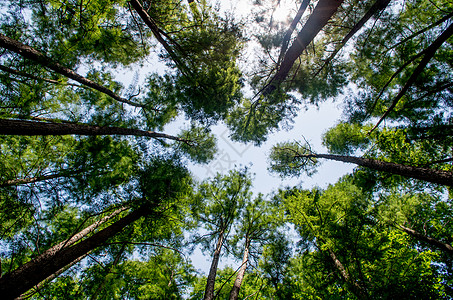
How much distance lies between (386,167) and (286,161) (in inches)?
176

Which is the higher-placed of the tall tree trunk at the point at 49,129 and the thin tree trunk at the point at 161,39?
the thin tree trunk at the point at 161,39

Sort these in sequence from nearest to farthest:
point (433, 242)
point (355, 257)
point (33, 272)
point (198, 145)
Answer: point (355, 257), point (33, 272), point (433, 242), point (198, 145)

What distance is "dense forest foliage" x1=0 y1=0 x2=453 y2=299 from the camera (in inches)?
165


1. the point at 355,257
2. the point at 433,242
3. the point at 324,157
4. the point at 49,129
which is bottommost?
the point at 355,257

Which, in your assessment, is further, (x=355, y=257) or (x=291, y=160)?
(x=291, y=160)

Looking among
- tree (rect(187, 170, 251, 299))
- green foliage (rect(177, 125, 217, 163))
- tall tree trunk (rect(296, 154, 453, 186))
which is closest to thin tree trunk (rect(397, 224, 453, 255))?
tall tree trunk (rect(296, 154, 453, 186))

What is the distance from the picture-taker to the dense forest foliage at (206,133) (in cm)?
420

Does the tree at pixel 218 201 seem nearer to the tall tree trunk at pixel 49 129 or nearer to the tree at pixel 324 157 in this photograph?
the tree at pixel 324 157

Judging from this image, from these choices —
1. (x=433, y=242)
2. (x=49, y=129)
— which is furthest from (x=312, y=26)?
(x=433, y=242)

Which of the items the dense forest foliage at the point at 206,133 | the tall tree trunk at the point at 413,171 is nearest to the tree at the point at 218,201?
the dense forest foliage at the point at 206,133

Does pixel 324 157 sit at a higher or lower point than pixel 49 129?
higher

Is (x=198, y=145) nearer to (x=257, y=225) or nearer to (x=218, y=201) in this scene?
(x=218, y=201)

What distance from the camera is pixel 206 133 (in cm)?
820

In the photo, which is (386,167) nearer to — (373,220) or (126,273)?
(373,220)
